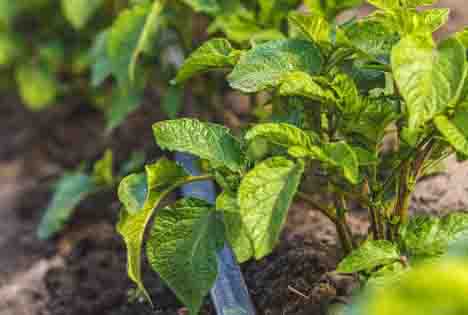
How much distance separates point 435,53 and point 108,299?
1145mm

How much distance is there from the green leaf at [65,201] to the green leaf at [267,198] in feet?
3.81

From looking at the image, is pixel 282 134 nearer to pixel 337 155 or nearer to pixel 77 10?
pixel 337 155

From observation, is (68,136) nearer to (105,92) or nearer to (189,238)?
(105,92)

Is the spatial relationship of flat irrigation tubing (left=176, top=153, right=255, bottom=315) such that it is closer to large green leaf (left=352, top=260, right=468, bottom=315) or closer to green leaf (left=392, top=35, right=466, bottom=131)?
green leaf (left=392, top=35, right=466, bottom=131)

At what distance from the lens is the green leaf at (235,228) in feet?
5.02

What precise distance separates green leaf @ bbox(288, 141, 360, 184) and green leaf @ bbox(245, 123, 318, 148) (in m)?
0.02

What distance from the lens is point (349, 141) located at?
172 centimetres

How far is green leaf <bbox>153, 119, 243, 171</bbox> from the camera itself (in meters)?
1.59

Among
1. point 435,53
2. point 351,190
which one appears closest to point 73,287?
point 351,190

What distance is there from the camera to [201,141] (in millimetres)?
1618

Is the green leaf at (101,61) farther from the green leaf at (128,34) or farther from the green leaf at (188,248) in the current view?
the green leaf at (188,248)

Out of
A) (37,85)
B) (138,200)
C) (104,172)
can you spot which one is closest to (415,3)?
(138,200)

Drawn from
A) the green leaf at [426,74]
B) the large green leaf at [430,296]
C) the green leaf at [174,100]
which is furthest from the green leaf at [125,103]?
the large green leaf at [430,296]

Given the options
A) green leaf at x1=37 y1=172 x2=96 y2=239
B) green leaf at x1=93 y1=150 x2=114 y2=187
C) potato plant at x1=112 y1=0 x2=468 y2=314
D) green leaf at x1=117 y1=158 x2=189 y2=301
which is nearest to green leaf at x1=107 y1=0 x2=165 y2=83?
green leaf at x1=93 y1=150 x2=114 y2=187
